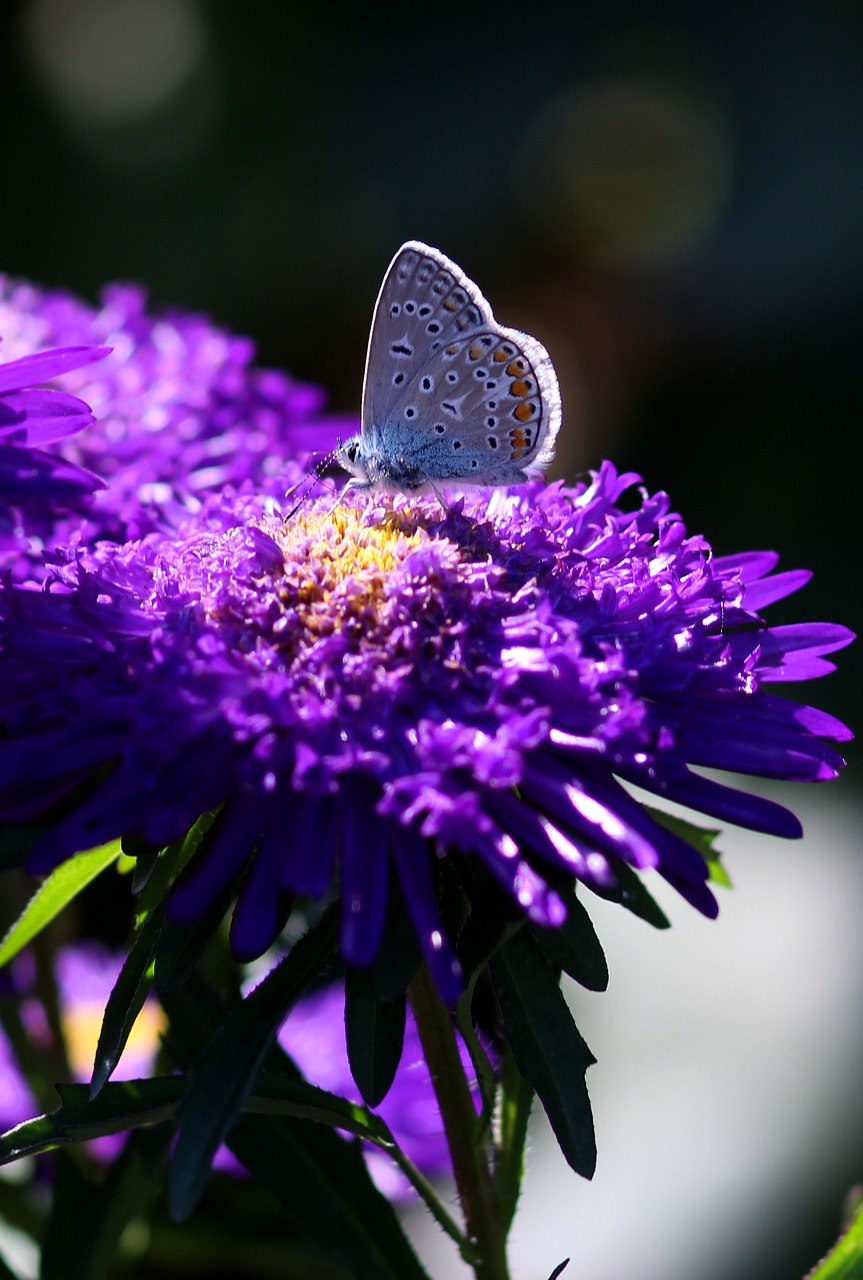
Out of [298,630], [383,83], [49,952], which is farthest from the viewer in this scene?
[383,83]

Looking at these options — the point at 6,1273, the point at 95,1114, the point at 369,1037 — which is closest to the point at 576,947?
the point at 369,1037

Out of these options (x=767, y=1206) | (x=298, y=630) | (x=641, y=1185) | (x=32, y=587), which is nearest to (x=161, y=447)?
(x=32, y=587)

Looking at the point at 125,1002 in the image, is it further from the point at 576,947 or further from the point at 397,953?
the point at 576,947

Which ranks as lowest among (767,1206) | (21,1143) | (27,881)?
(767,1206)

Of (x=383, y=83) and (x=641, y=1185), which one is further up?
(x=383, y=83)

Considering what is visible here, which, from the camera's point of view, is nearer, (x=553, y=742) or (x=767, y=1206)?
(x=553, y=742)

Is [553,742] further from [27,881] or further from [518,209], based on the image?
[518,209]

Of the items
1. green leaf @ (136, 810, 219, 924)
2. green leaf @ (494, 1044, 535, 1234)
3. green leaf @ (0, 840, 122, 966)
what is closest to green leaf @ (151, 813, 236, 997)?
green leaf @ (136, 810, 219, 924)
